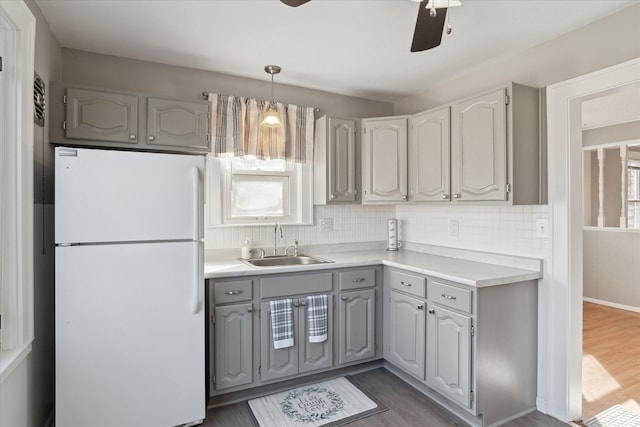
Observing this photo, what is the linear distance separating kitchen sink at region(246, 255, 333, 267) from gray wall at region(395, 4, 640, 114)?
5.98 feet

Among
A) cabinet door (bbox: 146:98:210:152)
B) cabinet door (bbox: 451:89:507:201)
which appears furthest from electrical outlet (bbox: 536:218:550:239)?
cabinet door (bbox: 146:98:210:152)

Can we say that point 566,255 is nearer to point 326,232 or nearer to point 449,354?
point 449,354

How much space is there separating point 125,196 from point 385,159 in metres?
2.07

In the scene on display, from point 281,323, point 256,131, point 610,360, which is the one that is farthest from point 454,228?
point 256,131

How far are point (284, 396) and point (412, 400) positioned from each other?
2.95 feet

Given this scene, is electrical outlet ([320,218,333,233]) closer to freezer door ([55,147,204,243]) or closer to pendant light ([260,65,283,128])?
pendant light ([260,65,283,128])

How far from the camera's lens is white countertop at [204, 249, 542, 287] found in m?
2.31

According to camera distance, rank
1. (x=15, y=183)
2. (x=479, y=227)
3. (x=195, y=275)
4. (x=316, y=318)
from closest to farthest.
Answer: (x=15, y=183)
(x=195, y=275)
(x=316, y=318)
(x=479, y=227)

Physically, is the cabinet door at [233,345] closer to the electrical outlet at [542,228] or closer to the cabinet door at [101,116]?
the cabinet door at [101,116]

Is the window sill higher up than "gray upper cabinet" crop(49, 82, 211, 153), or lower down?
lower down

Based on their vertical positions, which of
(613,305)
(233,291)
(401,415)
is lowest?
(401,415)

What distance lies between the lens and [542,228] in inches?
96.3

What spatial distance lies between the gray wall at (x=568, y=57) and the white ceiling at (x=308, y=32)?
7 centimetres

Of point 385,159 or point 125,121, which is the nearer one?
point 125,121
